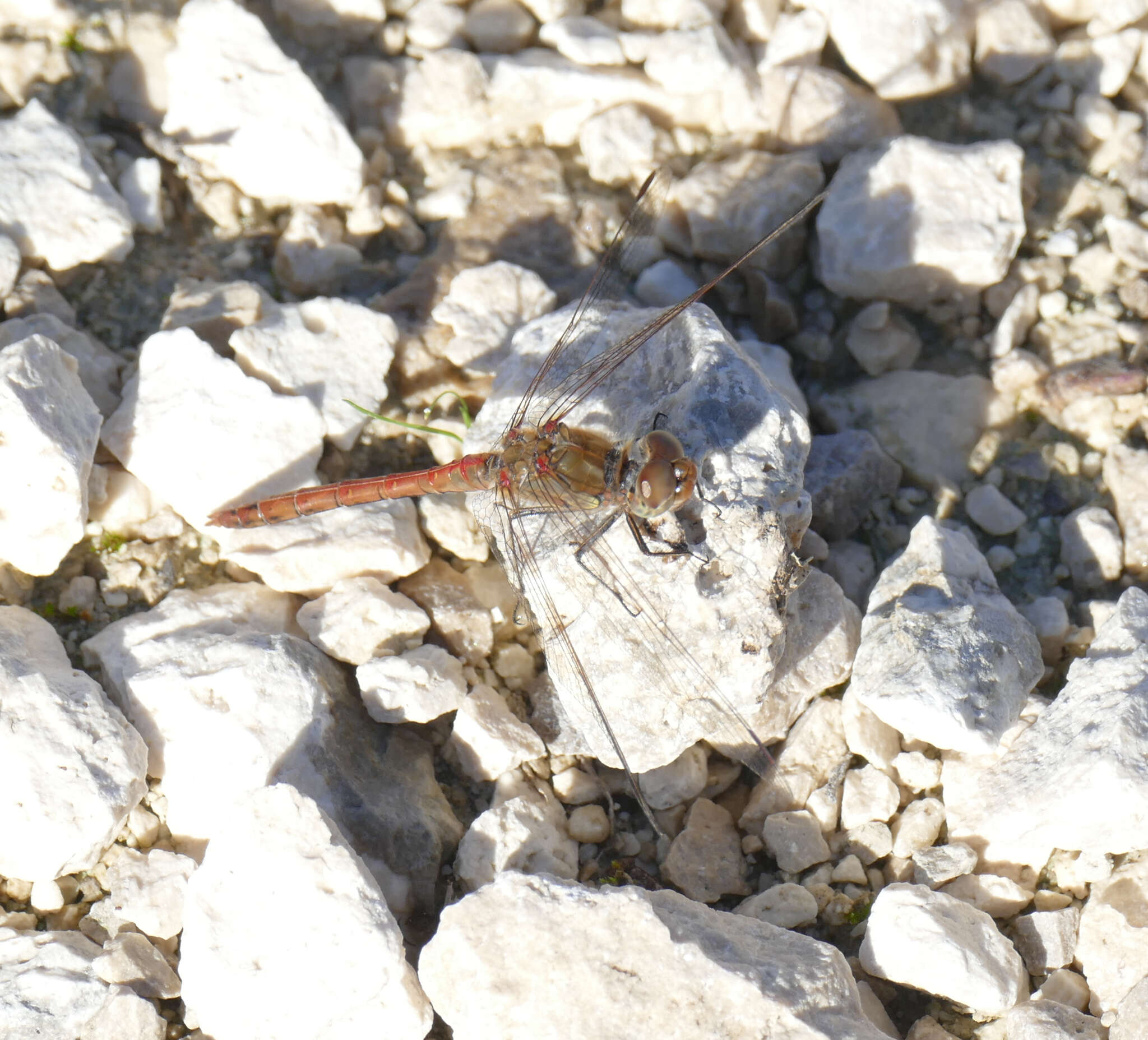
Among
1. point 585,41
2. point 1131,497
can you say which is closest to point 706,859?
point 1131,497

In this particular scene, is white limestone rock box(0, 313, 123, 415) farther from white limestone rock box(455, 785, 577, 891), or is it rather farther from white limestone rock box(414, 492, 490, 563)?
white limestone rock box(455, 785, 577, 891)

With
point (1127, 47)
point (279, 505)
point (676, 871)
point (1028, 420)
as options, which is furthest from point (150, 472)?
point (1127, 47)

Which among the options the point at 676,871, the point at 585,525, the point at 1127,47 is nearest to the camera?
the point at 676,871

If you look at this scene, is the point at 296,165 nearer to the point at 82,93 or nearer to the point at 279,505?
the point at 82,93

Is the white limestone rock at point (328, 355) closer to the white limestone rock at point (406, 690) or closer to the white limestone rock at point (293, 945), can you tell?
the white limestone rock at point (406, 690)

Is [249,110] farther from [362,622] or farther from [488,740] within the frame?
[488,740]

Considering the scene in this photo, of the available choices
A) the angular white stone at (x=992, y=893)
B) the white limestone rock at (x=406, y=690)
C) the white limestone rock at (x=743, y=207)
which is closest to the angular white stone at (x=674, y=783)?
the white limestone rock at (x=406, y=690)
